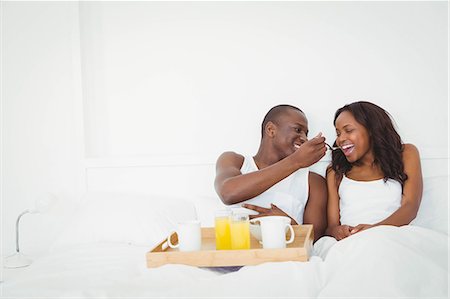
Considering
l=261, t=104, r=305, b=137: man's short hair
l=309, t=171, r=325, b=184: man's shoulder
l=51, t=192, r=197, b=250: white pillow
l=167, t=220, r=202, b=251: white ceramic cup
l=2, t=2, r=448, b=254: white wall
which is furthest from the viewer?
l=2, t=2, r=448, b=254: white wall

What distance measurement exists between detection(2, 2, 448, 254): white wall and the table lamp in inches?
6.0

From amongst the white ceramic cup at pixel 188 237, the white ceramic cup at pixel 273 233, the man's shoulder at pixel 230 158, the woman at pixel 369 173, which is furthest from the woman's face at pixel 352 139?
the white ceramic cup at pixel 188 237

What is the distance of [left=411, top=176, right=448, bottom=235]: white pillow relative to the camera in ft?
6.41

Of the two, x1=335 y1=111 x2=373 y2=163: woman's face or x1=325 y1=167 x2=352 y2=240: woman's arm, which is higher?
x1=335 y1=111 x2=373 y2=163: woman's face

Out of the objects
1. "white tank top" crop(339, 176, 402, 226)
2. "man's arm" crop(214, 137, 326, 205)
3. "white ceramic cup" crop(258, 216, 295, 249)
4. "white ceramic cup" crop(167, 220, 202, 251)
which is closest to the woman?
"white tank top" crop(339, 176, 402, 226)

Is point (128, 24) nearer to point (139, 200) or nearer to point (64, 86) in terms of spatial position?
point (64, 86)

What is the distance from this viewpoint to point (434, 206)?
6.60 feet

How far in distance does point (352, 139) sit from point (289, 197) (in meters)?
0.34

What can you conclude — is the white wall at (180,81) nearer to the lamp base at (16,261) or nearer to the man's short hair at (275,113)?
the man's short hair at (275,113)

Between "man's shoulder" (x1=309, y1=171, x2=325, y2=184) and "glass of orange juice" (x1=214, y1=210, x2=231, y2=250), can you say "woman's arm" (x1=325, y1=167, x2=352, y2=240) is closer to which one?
"man's shoulder" (x1=309, y1=171, x2=325, y2=184)

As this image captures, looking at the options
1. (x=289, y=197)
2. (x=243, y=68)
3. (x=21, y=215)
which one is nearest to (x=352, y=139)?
(x=289, y=197)

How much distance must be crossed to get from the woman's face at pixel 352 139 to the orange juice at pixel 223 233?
0.78 m

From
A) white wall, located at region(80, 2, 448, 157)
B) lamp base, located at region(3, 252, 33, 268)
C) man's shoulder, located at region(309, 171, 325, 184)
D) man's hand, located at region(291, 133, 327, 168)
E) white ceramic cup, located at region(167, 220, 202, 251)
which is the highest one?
white wall, located at region(80, 2, 448, 157)

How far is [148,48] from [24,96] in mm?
670
